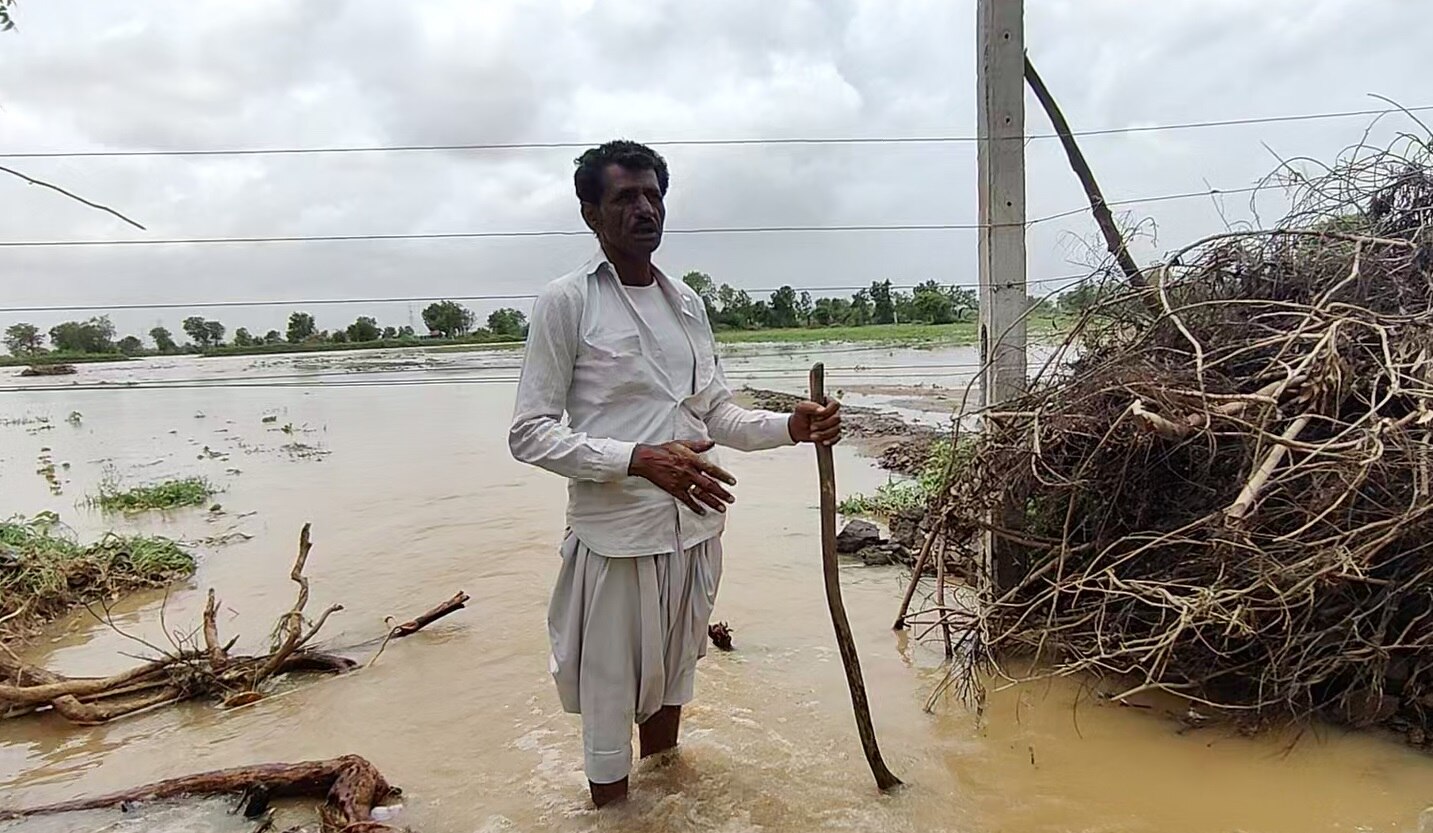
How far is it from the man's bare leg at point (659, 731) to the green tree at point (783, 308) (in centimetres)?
426

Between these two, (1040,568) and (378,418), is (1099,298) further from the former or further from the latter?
(378,418)

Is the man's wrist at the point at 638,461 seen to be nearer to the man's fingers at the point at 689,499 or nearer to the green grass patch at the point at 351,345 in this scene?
the man's fingers at the point at 689,499

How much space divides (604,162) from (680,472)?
837 mm

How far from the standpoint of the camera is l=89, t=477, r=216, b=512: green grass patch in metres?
7.54

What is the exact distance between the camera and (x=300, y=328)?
7.62 m

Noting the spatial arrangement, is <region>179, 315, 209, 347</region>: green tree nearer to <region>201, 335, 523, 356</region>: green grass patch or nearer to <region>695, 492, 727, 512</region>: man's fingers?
<region>201, 335, 523, 356</region>: green grass patch

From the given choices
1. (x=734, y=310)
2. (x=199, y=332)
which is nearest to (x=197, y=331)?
(x=199, y=332)

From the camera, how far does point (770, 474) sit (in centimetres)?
862

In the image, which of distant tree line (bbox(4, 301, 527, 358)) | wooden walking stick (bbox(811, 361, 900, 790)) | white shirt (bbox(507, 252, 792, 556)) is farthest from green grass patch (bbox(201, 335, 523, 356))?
wooden walking stick (bbox(811, 361, 900, 790))

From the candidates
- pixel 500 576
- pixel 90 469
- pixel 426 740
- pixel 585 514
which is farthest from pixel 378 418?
pixel 585 514

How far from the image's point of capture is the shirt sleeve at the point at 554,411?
2158 mm

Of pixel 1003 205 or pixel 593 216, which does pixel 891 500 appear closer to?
pixel 1003 205

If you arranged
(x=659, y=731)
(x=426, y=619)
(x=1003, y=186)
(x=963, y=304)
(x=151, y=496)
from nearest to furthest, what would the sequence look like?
(x=659, y=731), (x=1003, y=186), (x=426, y=619), (x=963, y=304), (x=151, y=496)

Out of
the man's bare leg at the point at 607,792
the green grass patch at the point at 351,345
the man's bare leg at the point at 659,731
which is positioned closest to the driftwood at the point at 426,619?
the man's bare leg at the point at 659,731
